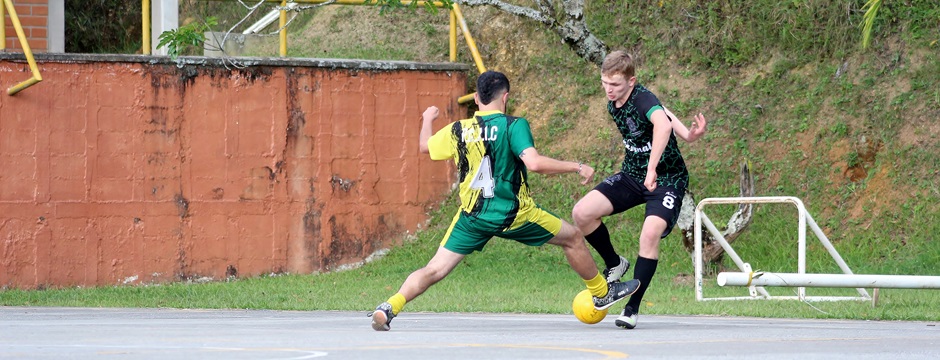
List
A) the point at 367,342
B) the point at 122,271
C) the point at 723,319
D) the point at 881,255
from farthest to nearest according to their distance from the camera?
the point at 122,271
the point at 881,255
the point at 723,319
the point at 367,342

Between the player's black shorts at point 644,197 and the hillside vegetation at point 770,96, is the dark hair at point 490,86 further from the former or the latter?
the hillside vegetation at point 770,96

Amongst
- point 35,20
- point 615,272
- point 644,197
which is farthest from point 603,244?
point 35,20

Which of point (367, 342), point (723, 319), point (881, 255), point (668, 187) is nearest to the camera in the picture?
point (367, 342)

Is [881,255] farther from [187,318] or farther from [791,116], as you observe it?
[187,318]

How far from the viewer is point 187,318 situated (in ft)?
30.8

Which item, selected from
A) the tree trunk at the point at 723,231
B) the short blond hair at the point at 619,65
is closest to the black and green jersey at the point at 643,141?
the short blond hair at the point at 619,65

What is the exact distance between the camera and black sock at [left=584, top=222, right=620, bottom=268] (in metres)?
8.54

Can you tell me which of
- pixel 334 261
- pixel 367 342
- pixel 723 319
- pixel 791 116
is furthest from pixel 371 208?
pixel 367 342

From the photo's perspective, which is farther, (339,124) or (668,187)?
(339,124)

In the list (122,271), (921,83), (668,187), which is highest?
(921,83)

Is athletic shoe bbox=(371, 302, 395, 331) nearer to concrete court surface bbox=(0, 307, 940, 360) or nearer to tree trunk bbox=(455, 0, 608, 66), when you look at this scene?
concrete court surface bbox=(0, 307, 940, 360)

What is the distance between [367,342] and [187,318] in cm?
294

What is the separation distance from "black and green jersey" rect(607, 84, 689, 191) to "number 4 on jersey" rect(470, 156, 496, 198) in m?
0.93

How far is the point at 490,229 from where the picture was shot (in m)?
7.88
